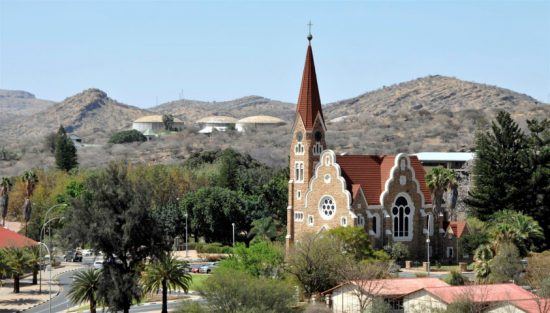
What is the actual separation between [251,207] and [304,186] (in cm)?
1799

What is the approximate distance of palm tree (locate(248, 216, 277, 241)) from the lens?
4050 inches

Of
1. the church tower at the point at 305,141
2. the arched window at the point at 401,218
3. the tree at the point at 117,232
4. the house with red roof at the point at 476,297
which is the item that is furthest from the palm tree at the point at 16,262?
the house with red roof at the point at 476,297

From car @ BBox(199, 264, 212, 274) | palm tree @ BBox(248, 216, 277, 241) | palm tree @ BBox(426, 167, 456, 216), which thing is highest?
palm tree @ BBox(426, 167, 456, 216)

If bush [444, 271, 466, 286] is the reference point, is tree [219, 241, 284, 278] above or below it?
above

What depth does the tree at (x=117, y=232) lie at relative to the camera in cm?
6681

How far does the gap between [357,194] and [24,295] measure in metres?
27.6

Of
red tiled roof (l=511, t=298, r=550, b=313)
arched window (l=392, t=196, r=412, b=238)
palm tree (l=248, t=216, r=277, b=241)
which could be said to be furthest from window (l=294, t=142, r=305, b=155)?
red tiled roof (l=511, t=298, r=550, b=313)

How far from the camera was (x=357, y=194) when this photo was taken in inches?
3556

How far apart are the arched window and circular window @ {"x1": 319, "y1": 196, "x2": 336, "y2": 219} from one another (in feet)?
17.7

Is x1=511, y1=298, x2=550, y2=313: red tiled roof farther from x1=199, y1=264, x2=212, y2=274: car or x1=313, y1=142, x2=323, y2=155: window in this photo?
x1=199, y1=264, x2=212, y2=274: car

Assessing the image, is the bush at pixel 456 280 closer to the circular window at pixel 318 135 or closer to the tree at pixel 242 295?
the tree at pixel 242 295

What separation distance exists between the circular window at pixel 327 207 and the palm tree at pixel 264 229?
10.9 meters

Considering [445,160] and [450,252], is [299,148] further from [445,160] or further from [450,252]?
[445,160]

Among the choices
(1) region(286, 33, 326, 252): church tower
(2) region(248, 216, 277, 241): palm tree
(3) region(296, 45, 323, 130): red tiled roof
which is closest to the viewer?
(1) region(286, 33, 326, 252): church tower
